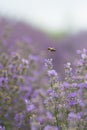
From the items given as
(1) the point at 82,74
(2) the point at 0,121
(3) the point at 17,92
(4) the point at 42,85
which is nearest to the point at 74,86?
(1) the point at 82,74

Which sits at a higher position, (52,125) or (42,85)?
(42,85)

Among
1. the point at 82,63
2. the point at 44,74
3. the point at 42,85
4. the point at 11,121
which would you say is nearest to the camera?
the point at 82,63

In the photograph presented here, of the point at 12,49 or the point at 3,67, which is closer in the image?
the point at 3,67

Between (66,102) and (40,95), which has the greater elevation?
(40,95)

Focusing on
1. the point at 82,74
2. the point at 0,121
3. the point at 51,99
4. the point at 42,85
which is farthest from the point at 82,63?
the point at 42,85

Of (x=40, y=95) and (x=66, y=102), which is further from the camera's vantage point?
(x=40, y=95)

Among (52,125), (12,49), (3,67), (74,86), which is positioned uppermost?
(12,49)

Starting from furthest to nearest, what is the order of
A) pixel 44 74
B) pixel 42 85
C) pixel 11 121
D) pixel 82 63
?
pixel 44 74 < pixel 42 85 < pixel 11 121 < pixel 82 63

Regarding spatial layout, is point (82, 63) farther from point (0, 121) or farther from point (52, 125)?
point (0, 121)

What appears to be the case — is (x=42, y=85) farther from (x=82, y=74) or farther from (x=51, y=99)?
(x=51, y=99)
